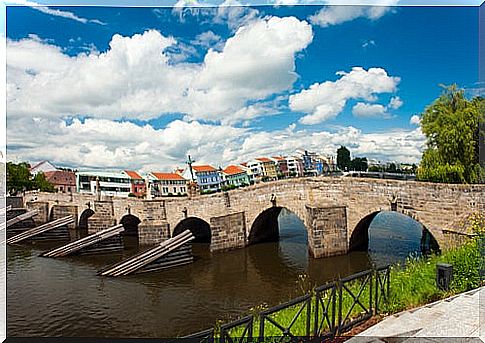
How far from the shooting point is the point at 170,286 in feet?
23.1

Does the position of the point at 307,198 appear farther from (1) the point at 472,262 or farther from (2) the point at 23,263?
(2) the point at 23,263

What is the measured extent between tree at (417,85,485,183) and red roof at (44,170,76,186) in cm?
796

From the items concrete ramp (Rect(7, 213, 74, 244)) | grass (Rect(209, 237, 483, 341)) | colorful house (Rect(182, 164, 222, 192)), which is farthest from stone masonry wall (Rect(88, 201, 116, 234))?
grass (Rect(209, 237, 483, 341))

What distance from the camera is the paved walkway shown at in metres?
2.64

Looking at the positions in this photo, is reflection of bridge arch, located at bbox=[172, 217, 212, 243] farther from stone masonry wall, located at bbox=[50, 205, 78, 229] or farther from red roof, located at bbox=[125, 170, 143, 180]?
stone masonry wall, located at bbox=[50, 205, 78, 229]

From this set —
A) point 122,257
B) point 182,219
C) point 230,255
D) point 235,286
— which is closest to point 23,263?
point 122,257

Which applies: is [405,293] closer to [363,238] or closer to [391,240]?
[363,238]

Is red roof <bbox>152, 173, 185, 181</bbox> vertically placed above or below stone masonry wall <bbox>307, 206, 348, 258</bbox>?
above

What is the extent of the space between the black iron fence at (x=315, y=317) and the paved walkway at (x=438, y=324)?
0.23 metres

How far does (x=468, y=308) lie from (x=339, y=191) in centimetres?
529

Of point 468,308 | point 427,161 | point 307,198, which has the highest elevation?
point 427,161

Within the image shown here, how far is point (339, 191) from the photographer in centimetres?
828

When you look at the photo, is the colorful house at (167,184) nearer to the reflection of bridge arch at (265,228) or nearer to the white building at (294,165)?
the reflection of bridge arch at (265,228)

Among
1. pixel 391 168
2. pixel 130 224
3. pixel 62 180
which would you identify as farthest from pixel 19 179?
pixel 391 168
